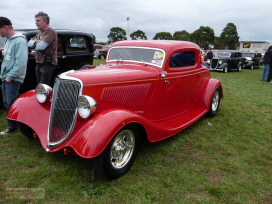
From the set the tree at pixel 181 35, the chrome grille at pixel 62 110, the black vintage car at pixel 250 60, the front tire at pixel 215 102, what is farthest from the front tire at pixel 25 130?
the tree at pixel 181 35

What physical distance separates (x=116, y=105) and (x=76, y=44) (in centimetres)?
437

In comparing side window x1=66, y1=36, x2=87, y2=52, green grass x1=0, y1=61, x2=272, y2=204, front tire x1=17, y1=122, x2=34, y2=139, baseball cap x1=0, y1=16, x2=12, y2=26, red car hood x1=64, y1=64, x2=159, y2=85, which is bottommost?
green grass x1=0, y1=61, x2=272, y2=204

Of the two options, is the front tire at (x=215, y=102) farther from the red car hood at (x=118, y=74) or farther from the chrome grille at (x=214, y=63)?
the chrome grille at (x=214, y=63)

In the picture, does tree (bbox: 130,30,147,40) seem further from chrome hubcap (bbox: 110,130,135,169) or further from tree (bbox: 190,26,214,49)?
chrome hubcap (bbox: 110,130,135,169)

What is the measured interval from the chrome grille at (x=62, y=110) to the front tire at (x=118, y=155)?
574 mm

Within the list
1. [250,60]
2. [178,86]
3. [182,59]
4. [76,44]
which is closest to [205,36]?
[250,60]

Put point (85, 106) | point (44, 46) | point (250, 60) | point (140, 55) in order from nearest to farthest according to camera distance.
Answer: point (85, 106)
point (140, 55)
point (44, 46)
point (250, 60)

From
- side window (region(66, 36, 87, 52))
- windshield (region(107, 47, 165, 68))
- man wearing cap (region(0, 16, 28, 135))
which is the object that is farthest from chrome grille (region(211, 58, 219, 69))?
man wearing cap (region(0, 16, 28, 135))

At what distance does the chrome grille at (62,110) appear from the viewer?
2.65 metres

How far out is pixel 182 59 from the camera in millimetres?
4184

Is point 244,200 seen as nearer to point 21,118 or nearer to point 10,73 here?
point 21,118

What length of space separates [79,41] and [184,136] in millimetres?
4675

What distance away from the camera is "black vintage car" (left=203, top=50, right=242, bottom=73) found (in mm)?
14869

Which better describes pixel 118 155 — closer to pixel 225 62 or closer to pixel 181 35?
pixel 225 62
